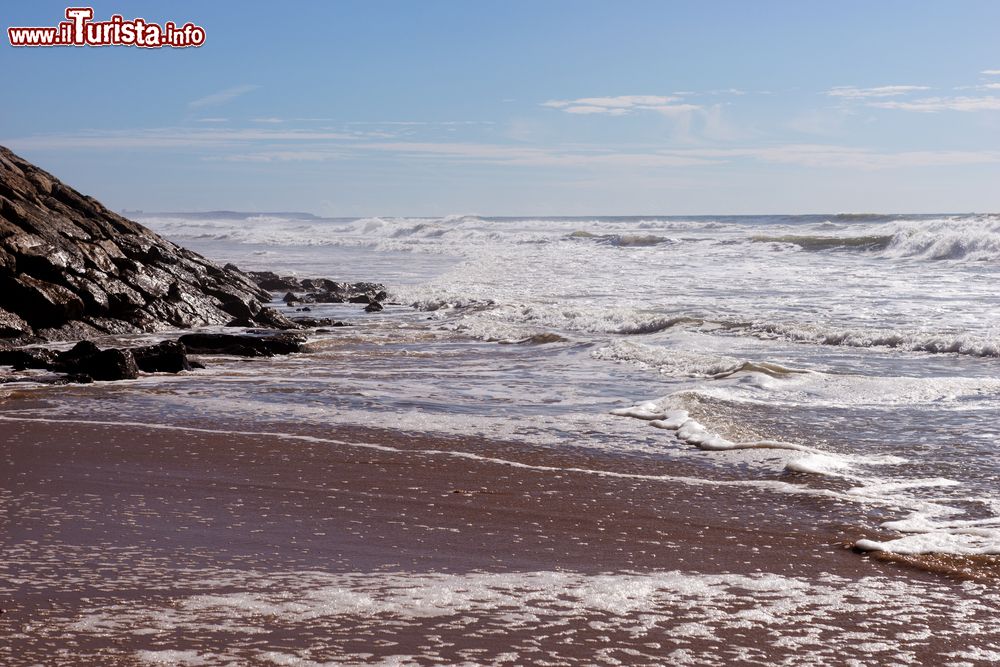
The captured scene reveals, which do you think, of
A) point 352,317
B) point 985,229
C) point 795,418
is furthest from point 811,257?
point 795,418

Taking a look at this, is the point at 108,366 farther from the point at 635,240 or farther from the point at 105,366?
the point at 635,240

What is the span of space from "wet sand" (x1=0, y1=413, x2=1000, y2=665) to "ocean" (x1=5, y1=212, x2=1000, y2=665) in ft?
0.07

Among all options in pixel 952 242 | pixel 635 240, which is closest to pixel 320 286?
pixel 952 242

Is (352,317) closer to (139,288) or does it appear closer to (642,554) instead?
(139,288)

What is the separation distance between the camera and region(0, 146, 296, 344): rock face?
13977 millimetres

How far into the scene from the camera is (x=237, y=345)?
42.5 ft

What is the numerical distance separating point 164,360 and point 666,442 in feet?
20.4

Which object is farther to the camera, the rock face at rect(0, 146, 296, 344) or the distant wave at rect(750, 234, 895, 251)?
the distant wave at rect(750, 234, 895, 251)

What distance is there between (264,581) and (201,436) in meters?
3.56

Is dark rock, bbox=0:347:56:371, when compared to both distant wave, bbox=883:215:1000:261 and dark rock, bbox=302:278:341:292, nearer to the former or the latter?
dark rock, bbox=302:278:341:292

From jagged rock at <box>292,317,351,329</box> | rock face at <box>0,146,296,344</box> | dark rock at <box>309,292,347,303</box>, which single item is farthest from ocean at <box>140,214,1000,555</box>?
rock face at <box>0,146,296,344</box>

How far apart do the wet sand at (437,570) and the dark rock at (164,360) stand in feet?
14.0

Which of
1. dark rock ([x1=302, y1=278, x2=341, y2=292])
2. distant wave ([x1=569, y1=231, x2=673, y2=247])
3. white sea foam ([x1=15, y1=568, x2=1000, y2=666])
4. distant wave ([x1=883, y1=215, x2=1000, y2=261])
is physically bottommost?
white sea foam ([x1=15, y1=568, x2=1000, y2=666])

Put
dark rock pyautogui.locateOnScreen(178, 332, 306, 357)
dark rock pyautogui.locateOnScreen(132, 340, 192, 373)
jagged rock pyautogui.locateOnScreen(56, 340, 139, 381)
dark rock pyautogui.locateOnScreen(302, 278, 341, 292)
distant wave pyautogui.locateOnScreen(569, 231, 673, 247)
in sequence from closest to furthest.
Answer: jagged rock pyautogui.locateOnScreen(56, 340, 139, 381) < dark rock pyautogui.locateOnScreen(132, 340, 192, 373) < dark rock pyautogui.locateOnScreen(178, 332, 306, 357) < dark rock pyautogui.locateOnScreen(302, 278, 341, 292) < distant wave pyautogui.locateOnScreen(569, 231, 673, 247)
